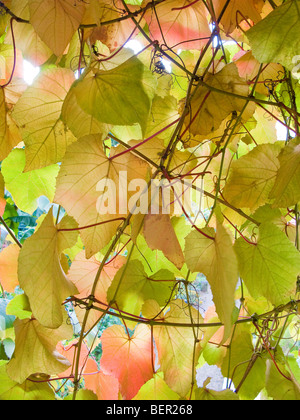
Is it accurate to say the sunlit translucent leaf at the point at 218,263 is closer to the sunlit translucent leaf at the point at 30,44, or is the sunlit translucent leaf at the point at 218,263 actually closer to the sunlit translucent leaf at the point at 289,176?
the sunlit translucent leaf at the point at 289,176

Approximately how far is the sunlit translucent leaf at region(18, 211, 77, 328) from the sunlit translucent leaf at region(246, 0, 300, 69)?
20 cm

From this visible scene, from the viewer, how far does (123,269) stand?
392 millimetres

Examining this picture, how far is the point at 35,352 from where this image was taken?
0.40 meters

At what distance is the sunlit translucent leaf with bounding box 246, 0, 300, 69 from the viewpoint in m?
0.29

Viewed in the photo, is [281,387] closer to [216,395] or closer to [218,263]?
[216,395]

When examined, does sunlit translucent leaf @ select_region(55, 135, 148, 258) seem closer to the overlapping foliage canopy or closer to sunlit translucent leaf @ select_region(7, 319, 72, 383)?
the overlapping foliage canopy

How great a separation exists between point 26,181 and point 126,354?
220mm

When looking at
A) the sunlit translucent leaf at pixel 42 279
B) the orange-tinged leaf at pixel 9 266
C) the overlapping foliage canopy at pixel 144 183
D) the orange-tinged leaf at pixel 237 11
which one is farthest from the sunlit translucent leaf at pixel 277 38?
the orange-tinged leaf at pixel 9 266

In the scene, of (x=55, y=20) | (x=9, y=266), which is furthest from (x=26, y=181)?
(x=55, y=20)

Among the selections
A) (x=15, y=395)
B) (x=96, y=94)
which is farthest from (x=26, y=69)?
(x=15, y=395)

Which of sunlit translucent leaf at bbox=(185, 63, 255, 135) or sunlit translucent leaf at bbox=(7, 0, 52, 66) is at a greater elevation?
sunlit translucent leaf at bbox=(7, 0, 52, 66)

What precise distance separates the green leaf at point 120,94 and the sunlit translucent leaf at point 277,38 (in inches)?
2.9

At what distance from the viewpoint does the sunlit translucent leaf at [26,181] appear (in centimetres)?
47

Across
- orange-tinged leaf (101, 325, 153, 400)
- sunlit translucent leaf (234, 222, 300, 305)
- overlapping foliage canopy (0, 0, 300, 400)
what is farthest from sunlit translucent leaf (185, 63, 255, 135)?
orange-tinged leaf (101, 325, 153, 400)
